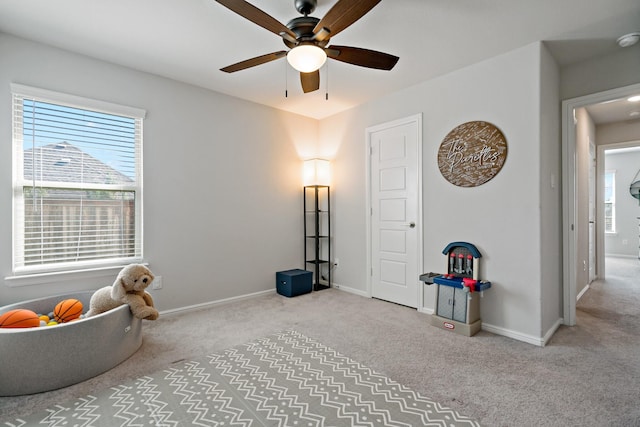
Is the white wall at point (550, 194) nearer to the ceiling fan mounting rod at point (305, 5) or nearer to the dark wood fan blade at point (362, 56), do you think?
the dark wood fan blade at point (362, 56)

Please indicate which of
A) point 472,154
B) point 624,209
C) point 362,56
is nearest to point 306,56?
point 362,56

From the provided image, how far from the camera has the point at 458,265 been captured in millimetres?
3021

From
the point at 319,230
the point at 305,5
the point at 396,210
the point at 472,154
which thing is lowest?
the point at 319,230

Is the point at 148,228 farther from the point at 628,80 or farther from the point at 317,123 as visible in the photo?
the point at 628,80

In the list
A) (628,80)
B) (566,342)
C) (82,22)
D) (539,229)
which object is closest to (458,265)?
(539,229)

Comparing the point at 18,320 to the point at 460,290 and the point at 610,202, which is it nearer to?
the point at 460,290

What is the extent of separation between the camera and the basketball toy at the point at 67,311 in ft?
7.47

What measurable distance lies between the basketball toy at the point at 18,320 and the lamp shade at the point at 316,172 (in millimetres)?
3128

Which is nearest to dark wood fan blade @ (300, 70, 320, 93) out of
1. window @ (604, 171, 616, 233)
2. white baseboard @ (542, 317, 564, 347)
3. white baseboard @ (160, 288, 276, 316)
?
white baseboard @ (160, 288, 276, 316)

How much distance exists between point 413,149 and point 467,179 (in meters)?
0.74

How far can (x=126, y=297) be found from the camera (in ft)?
7.79

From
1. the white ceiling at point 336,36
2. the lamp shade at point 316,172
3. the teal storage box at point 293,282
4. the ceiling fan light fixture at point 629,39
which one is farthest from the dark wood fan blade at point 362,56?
the teal storage box at point 293,282

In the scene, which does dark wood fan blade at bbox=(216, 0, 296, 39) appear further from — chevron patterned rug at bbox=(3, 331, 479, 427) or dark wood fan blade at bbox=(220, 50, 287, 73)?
chevron patterned rug at bbox=(3, 331, 479, 427)

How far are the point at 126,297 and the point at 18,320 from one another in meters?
0.61
